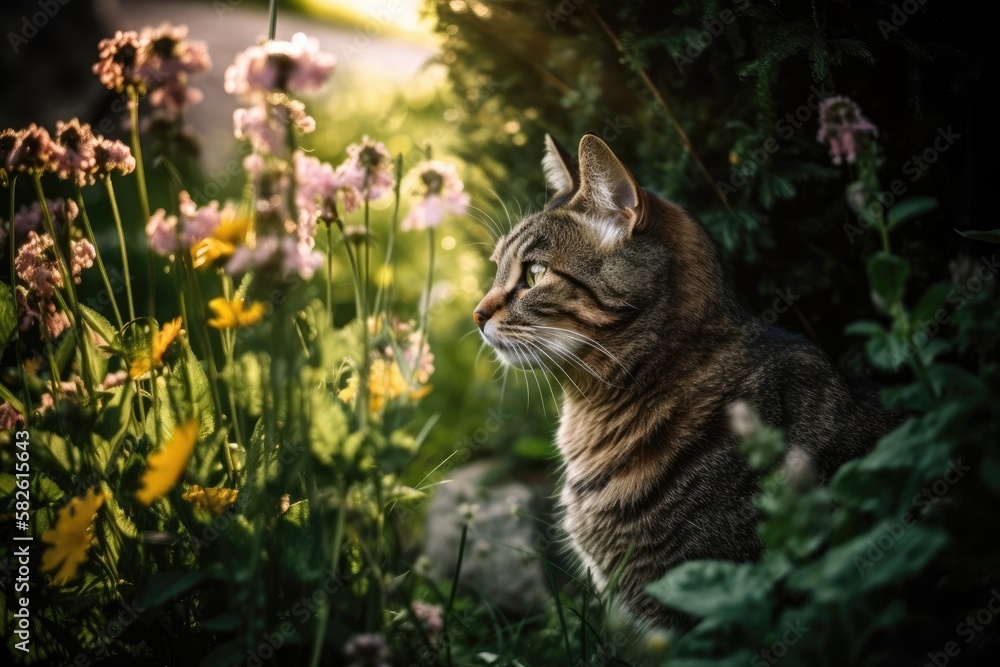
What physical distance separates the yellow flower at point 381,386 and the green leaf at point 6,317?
0.67 meters

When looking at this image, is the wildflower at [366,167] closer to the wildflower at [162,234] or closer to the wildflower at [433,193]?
the wildflower at [433,193]

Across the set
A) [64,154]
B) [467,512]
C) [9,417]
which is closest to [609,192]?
[467,512]

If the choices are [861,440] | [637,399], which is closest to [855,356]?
[861,440]

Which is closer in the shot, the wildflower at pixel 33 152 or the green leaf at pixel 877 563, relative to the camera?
the green leaf at pixel 877 563

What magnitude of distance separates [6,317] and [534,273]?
1.18m

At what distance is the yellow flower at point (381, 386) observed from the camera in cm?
143

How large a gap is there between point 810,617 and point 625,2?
1.62 metres

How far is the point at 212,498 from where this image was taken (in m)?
1.39

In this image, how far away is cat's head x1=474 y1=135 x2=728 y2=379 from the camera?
1777mm

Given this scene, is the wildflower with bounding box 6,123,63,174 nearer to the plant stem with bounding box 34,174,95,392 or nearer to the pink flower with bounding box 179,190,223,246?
the plant stem with bounding box 34,174,95,392

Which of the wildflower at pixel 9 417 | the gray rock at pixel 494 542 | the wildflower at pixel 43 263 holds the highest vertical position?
the wildflower at pixel 43 263

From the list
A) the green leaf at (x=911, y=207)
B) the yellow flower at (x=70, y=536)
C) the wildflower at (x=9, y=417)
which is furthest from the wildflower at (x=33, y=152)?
the green leaf at (x=911, y=207)

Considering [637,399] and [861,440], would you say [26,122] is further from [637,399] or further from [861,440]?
[861,440]

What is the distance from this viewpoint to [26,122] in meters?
4.62
